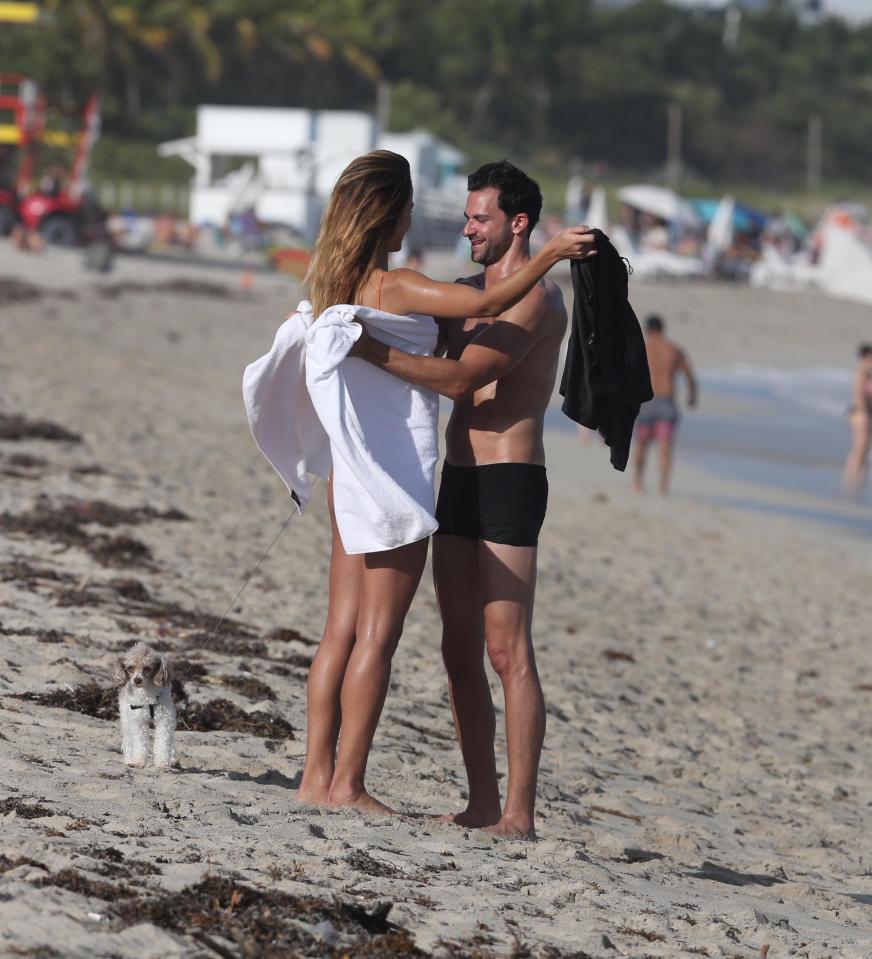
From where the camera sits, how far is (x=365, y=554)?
13.5 feet

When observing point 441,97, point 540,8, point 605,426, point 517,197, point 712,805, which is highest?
point 540,8

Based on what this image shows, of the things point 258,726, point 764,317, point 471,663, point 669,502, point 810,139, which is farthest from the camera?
point 810,139

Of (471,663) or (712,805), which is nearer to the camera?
(471,663)

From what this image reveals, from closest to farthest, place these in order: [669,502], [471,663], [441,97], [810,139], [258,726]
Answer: [471,663], [258,726], [669,502], [441,97], [810,139]

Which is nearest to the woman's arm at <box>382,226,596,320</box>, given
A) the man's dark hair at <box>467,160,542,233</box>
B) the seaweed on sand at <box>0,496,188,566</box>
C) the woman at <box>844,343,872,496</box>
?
the man's dark hair at <box>467,160,542,233</box>

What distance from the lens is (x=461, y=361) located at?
3990mm

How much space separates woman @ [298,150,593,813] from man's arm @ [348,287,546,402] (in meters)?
0.11

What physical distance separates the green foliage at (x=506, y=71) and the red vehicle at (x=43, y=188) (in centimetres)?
1893

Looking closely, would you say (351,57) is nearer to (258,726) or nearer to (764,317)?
(764,317)

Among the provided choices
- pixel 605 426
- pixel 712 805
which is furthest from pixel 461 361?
pixel 712 805

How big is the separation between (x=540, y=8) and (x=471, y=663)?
74.4 meters

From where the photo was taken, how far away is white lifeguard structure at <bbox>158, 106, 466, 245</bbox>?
38.3m

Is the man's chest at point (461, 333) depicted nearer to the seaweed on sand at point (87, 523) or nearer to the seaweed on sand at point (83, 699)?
the seaweed on sand at point (83, 699)

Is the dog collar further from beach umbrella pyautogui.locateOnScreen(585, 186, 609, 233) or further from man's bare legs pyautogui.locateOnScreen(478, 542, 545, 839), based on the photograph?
beach umbrella pyautogui.locateOnScreen(585, 186, 609, 233)
